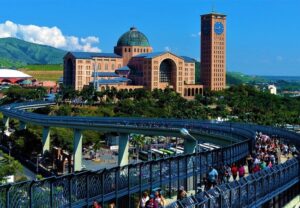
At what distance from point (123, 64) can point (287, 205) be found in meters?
162

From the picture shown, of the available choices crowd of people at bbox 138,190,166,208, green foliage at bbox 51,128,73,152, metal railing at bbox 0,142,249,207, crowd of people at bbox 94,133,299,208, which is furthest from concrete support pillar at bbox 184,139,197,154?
crowd of people at bbox 138,190,166,208

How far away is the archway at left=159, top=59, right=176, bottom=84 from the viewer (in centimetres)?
18262

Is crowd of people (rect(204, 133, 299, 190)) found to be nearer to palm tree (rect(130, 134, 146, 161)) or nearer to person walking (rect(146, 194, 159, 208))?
person walking (rect(146, 194, 159, 208))

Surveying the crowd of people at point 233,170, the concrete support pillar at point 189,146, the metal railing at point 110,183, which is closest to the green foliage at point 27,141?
the concrete support pillar at point 189,146

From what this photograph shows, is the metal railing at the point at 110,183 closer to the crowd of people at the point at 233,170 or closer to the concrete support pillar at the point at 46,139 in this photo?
the crowd of people at the point at 233,170

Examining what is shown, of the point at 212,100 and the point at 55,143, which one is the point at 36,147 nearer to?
the point at 55,143

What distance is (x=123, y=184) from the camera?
2781cm

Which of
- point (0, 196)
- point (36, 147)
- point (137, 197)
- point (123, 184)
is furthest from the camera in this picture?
point (36, 147)

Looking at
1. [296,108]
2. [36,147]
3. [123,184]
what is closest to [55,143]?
[36,147]

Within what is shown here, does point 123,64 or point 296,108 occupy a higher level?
point 123,64

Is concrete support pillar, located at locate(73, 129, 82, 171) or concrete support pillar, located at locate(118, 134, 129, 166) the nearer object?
concrete support pillar, located at locate(118, 134, 129, 166)

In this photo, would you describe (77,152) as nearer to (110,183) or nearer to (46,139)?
(46,139)

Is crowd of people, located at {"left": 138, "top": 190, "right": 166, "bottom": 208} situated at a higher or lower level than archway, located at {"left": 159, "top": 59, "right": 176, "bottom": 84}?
lower

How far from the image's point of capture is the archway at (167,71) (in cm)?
18262
